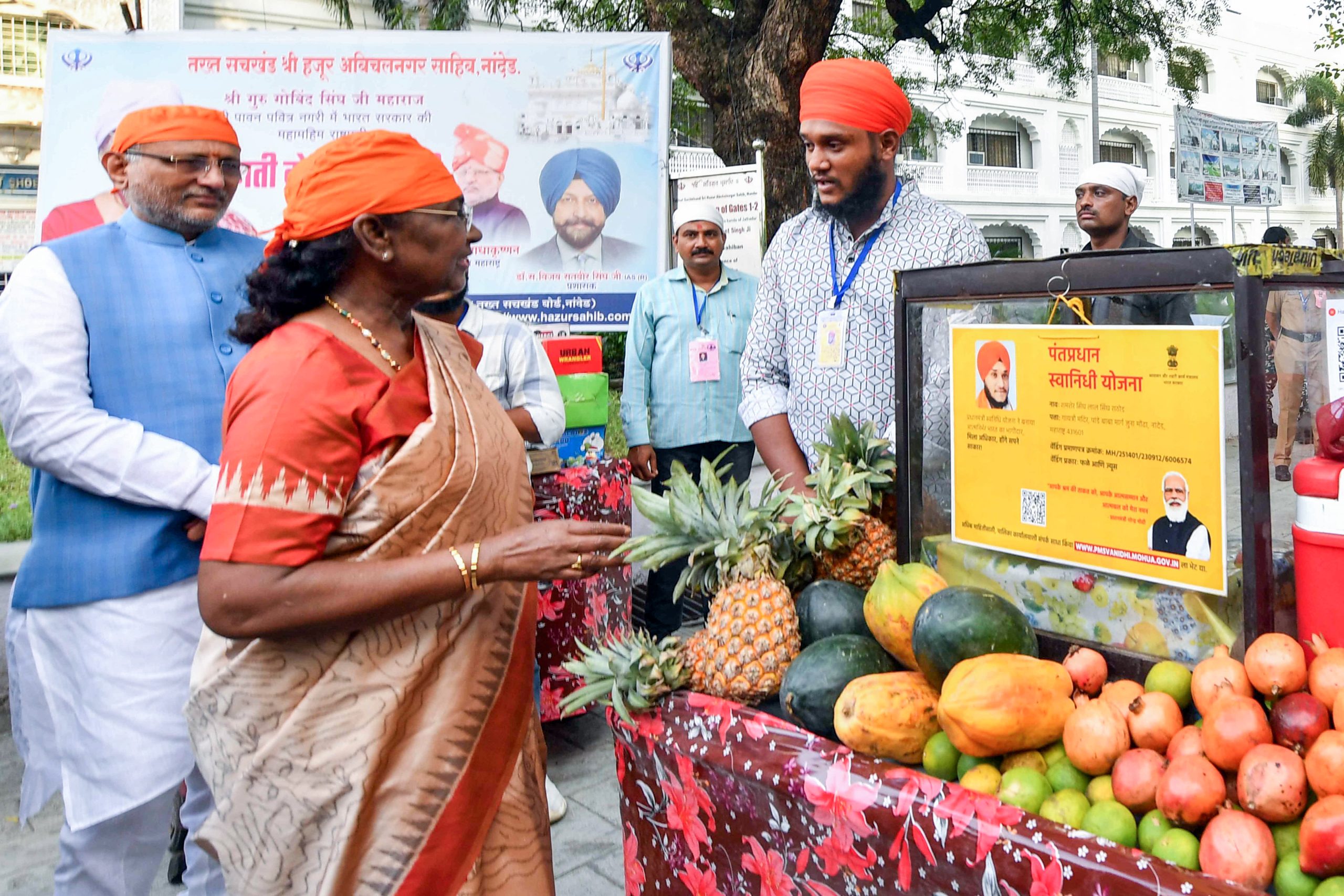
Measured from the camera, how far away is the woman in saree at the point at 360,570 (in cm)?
165

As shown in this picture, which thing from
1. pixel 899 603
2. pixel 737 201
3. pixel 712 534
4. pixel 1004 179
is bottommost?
pixel 899 603

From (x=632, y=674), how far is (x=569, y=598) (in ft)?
7.64

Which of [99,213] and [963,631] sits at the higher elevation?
[99,213]

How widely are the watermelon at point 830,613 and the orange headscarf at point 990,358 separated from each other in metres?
0.48

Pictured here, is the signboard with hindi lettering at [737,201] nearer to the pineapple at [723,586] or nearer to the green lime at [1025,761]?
the pineapple at [723,586]

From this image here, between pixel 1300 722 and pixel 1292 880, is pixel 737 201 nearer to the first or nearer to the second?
pixel 1300 722

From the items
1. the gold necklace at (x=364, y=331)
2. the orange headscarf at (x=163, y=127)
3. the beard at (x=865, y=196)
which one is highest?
the orange headscarf at (x=163, y=127)

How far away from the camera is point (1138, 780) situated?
1387 millimetres

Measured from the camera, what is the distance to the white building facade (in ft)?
105

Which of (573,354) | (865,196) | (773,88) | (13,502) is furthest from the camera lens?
(13,502)

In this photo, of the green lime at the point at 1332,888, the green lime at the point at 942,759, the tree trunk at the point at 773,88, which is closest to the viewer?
the green lime at the point at 1332,888

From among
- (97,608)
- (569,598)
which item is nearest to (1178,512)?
(97,608)

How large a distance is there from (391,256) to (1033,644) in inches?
49.9

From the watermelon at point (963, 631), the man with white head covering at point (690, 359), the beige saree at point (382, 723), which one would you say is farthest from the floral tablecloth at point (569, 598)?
the watermelon at point (963, 631)
